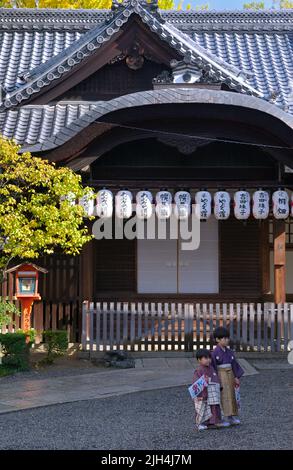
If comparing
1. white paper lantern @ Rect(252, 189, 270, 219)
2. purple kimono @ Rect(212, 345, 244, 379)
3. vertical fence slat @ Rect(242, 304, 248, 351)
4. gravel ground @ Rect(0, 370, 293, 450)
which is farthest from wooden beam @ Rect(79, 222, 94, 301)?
purple kimono @ Rect(212, 345, 244, 379)

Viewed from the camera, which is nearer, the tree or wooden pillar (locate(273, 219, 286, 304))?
the tree

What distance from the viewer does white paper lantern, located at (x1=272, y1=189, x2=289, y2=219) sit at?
1345cm

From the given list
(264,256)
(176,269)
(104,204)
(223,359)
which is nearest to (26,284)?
(104,204)

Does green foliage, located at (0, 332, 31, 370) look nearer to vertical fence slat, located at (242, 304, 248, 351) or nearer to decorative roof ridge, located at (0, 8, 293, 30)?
vertical fence slat, located at (242, 304, 248, 351)

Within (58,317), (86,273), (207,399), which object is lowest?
(207,399)

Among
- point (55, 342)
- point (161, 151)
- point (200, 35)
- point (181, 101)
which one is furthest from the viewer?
point (200, 35)

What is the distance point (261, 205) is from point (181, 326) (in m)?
3.14

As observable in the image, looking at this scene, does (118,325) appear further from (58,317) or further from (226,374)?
(226,374)

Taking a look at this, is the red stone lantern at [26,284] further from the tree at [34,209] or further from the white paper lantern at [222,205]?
the white paper lantern at [222,205]

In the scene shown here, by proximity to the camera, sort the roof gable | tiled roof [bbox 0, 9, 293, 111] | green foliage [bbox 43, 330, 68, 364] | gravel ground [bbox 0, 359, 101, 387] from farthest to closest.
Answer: tiled roof [bbox 0, 9, 293, 111], the roof gable, green foliage [bbox 43, 330, 68, 364], gravel ground [bbox 0, 359, 101, 387]

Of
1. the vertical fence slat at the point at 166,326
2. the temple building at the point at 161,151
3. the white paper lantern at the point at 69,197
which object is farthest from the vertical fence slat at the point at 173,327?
the white paper lantern at the point at 69,197

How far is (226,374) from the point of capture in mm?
7555

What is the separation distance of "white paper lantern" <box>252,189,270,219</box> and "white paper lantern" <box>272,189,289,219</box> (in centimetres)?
17

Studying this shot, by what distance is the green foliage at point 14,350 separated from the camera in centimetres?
1138
